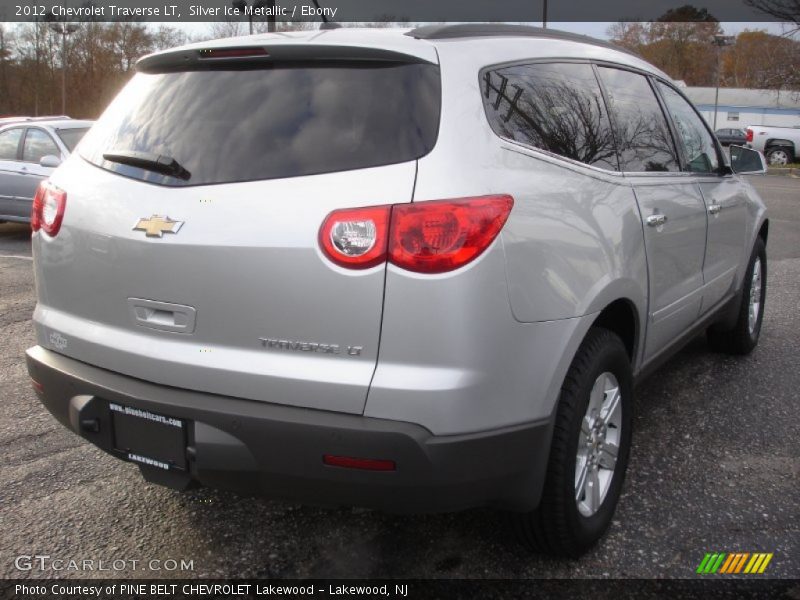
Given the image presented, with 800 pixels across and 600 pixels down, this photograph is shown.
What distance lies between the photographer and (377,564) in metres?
2.54

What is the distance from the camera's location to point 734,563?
2557 millimetres

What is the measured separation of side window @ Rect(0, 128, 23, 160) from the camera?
955cm

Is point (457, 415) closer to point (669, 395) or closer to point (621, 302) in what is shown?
point (621, 302)

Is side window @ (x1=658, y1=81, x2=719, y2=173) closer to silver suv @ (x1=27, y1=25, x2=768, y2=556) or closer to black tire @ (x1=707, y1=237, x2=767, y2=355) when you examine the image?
black tire @ (x1=707, y1=237, x2=767, y2=355)

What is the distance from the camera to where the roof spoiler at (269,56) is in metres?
2.19

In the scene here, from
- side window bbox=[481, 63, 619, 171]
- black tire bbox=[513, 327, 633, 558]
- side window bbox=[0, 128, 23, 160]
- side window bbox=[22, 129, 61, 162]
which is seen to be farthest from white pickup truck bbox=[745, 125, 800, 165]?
black tire bbox=[513, 327, 633, 558]

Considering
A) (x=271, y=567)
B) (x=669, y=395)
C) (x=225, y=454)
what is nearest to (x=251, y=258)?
(x=225, y=454)

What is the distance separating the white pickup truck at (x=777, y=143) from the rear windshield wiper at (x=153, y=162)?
29.4 meters

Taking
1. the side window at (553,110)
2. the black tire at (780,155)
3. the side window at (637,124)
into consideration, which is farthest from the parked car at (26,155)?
the black tire at (780,155)

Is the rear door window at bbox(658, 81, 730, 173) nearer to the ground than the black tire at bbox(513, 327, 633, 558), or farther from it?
farther from it

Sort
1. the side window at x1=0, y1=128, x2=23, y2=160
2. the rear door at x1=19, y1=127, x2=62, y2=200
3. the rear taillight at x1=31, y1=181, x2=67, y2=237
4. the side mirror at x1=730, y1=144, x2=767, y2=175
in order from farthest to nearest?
the side window at x1=0, y1=128, x2=23, y2=160 → the rear door at x1=19, y1=127, x2=62, y2=200 → the side mirror at x1=730, y1=144, x2=767, y2=175 → the rear taillight at x1=31, y1=181, x2=67, y2=237

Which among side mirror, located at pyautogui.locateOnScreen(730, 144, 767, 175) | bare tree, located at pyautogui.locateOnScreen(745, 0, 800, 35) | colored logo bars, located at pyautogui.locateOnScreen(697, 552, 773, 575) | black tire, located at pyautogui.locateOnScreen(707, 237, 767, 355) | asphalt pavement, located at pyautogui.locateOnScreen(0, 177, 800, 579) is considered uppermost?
bare tree, located at pyautogui.locateOnScreen(745, 0, 800, 35)

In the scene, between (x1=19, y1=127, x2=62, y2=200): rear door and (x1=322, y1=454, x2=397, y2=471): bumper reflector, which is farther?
(x1=19, y1=127, x2=62, y2=200): rear door

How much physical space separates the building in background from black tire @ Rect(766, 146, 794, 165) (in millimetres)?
18915
